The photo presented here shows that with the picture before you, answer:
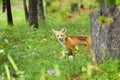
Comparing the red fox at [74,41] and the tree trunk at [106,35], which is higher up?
the tree trunk at [106,35]

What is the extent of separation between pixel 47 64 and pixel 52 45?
394 centimetres

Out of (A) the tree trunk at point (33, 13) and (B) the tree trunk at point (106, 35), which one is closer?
(B) the tree trunk at point (106, 35)

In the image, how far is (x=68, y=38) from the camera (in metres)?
12.9

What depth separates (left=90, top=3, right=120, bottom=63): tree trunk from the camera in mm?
6695

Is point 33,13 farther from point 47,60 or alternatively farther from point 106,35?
point 106,35

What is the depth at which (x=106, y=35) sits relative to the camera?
Result: 689cm

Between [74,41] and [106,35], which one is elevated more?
[106,35]

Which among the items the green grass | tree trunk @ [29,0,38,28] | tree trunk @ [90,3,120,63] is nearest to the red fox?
the green grass

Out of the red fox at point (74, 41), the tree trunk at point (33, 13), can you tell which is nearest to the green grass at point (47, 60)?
the red fox at point (74, 41)

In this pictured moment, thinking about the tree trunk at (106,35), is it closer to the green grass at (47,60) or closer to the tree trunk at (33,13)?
the green grass at (47,60)

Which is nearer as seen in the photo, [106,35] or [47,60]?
[106,35]

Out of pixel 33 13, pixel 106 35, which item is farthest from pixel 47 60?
pixel 33 13

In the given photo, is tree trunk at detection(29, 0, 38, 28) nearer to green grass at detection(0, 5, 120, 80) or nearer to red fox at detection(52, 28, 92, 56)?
green grass at detection(0, 5, 120, 80)

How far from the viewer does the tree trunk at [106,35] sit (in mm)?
6695
